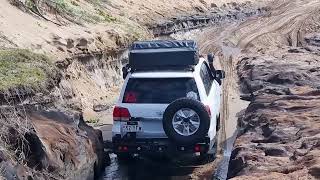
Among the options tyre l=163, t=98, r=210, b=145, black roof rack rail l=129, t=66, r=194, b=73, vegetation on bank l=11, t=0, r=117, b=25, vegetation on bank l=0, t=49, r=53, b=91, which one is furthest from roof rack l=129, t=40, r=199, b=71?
vegetation on bank l=11, t=0, r=117, b=25

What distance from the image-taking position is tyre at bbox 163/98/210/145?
33.6 ft

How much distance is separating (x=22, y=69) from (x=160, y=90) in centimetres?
387

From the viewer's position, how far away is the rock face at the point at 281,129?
901 centimetres

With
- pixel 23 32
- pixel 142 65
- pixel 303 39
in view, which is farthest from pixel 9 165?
pixel 303 39

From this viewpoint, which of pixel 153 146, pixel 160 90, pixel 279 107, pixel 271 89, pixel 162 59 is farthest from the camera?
pixel 271 89

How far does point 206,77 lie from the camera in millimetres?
12344

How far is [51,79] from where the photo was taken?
→ 45.2 feet

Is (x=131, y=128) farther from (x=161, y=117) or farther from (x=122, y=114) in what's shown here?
(x=161, y=117)

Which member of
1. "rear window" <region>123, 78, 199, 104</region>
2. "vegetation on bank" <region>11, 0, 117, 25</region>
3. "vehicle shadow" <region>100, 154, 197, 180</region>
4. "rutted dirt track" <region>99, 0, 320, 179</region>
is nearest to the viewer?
"rutted dirt track" <region>99, 0, 320, 179</region>

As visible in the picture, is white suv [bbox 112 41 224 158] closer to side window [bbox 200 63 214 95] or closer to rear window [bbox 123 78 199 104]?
rear window [bbox 123 78 199 104]

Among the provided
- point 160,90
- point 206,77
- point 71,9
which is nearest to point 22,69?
point 160,90

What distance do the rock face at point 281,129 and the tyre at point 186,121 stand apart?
30.4 inches

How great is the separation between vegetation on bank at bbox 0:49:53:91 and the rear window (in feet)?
8.24

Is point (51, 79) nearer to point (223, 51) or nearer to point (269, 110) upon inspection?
point (269, 110)
